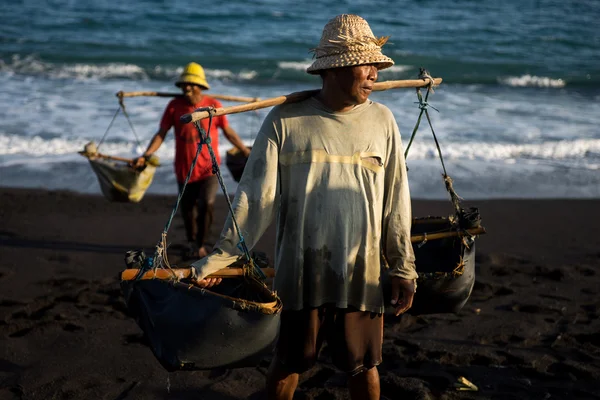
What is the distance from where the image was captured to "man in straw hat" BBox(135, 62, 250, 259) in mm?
5680

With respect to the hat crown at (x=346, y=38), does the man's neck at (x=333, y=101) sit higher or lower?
lower

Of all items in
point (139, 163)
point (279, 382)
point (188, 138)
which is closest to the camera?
point (279, 382)

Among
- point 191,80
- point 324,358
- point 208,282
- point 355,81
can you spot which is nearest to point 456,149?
point 191,80

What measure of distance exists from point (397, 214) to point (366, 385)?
2.24ft

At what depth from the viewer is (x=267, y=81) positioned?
16469 mm

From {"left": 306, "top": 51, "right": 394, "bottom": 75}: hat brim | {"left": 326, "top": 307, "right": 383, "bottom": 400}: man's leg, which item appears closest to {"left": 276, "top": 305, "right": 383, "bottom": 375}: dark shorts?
{"left": 326, "top": 307, "right": 383, "bottom": 400}: man's leg

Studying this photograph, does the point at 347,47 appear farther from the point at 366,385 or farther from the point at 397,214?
the point at 366,385

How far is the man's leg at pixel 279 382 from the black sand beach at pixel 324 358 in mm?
777

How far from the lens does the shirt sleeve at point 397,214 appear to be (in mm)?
2756

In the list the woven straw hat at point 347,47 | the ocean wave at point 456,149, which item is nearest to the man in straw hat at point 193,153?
the woven straw hat at point 347,47

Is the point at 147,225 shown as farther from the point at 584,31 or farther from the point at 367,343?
the point at 584,31

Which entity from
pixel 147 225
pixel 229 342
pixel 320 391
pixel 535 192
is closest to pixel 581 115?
pixel 535 192

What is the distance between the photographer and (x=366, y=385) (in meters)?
2.87

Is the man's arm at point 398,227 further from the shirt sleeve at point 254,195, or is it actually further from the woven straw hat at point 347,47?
the shirt sleeve at point 254,195
